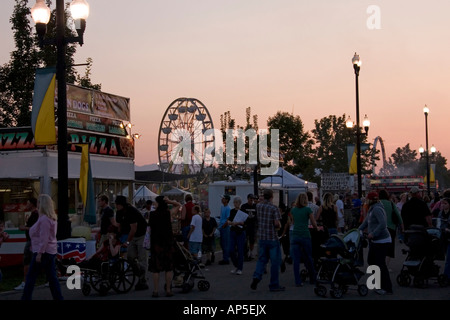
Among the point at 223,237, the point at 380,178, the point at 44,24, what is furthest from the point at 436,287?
the point at 380,178

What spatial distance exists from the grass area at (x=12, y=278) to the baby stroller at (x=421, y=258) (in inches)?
305

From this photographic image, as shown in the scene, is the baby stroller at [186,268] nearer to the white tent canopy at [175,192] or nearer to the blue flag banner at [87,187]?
the blue flag banner at [87,187]

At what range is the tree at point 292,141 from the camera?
6469 centimetres

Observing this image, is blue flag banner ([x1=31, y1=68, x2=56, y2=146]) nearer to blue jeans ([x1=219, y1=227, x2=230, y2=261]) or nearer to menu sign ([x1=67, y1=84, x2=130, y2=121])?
blue jeans ([x1=219, y1=227, x2=230, y2=261])

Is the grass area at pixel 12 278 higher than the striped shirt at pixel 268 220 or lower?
lower

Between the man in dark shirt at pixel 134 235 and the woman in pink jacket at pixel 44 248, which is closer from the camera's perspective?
the woman in pink jacket at pixel 44 248

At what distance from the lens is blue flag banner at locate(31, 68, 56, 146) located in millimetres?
16234

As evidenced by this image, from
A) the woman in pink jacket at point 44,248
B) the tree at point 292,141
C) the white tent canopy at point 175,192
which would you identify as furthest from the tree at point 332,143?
the woman in pink jacket at point 44,248

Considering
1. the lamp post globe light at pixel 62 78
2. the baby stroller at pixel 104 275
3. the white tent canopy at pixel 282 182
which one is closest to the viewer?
the baby stroller at pixel 104 275

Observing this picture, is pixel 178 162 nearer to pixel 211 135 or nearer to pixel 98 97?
pixel 211 135

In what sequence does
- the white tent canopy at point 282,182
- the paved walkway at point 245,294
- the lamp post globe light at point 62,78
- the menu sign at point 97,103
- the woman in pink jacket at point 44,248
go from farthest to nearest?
the white tent canopy at point 282,182, the menu sign at point 97,103, the lamp post globe light at point 62,78, the paved walkway at point 245,294, the woman in pink jacket at point 44,248

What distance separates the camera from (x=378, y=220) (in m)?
13.1

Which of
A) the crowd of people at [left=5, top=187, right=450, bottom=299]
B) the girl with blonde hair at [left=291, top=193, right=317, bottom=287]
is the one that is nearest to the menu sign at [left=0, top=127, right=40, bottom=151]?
the crowd of people at [left=5, top=187, right=450, bottom=299]

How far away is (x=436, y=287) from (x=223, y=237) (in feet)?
24.2
